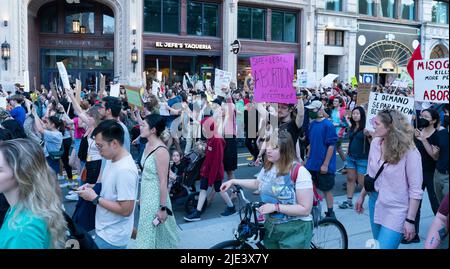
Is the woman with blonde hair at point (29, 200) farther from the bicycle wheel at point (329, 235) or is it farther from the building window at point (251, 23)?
the building window at point (251, 23)

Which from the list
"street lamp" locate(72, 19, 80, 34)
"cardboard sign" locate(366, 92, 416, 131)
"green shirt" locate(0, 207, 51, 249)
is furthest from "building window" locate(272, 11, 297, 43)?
"green shirt" locate(0, 207, 51, 249)

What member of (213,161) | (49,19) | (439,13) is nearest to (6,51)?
(49,19)

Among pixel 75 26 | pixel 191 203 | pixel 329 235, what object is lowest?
pixel 191 203

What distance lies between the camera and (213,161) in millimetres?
7383

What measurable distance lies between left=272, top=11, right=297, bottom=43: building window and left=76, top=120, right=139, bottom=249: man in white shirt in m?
29.8

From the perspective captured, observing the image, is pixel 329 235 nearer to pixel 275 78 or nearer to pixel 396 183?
pixel 396 183

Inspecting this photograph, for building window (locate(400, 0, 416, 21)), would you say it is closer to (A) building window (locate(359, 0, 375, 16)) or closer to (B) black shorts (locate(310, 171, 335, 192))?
(A) building window (locate(359, 0, 375, 16))

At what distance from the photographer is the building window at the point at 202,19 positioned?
29.4 metres

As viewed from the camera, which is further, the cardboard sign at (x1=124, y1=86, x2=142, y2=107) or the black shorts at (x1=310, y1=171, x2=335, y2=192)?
the cardboard sign at (x1=124, y1=86, x2=142, y2=107)

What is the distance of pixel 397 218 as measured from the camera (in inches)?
165

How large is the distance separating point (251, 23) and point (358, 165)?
25010 millimetres

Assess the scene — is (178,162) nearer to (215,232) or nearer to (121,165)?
(215,232)

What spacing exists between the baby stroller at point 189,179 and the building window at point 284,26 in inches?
1032

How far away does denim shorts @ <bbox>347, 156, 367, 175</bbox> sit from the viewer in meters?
7.54
